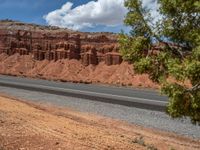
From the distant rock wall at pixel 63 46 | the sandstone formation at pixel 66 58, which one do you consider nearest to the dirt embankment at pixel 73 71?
the sandstone formation at pixel 66 58

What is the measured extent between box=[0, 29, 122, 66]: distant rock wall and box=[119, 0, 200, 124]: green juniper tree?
53400 mm

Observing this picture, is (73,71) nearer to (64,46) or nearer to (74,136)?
(64,46)

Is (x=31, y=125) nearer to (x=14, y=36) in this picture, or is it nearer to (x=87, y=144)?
(x=87, y=144)

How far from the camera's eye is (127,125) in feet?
57.2

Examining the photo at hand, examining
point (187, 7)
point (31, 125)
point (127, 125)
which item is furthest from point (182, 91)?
point (127, 125)

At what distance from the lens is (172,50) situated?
8.56m

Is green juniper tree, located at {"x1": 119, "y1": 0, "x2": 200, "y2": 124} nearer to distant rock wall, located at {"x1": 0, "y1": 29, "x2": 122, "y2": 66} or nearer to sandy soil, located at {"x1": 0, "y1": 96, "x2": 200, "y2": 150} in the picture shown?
sandy soil, located at {"x1": 0, "y1": 96, "x2": 200, "y2": 150}

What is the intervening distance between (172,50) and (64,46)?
65.0 m

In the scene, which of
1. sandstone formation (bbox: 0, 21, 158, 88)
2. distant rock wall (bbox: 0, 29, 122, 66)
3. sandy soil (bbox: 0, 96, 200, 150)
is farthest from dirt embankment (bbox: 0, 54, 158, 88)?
sandy soil (bbox: 0, 96, 200, 150)

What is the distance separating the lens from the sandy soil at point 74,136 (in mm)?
11789

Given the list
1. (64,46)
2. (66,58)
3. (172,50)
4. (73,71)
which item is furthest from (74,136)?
(64,46)

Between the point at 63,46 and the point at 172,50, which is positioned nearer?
the point at 172,50

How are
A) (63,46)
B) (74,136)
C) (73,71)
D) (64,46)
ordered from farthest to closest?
(63,46), (64,46), (73,71), (74,136)

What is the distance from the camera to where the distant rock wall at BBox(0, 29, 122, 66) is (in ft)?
220
